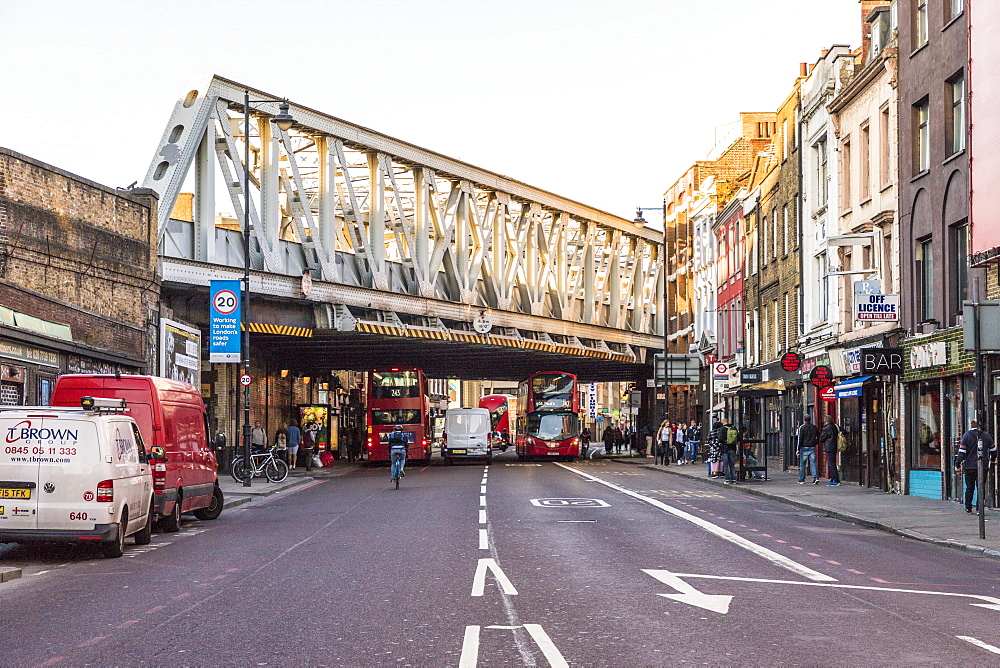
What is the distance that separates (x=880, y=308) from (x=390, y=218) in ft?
90.4

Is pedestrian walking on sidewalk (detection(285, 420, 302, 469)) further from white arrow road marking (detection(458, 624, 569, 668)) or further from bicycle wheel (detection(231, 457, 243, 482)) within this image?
white arrow road marking (detection(458, 624, 569, 668))

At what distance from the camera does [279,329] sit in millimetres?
41938

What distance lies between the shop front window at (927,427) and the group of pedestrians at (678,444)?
80.2ft

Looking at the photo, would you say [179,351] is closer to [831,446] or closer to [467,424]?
[831,446]

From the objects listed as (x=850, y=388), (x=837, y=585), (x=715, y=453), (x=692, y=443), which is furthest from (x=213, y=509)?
(x=692, y=443)

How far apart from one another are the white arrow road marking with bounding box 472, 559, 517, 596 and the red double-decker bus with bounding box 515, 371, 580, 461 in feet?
156

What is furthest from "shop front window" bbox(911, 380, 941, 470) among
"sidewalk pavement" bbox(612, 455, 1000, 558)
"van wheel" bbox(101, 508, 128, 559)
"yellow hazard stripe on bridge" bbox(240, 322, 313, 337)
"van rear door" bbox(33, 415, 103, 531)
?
"yellow hazard stripe on bridge" bbox(240, 322, 313, 337)

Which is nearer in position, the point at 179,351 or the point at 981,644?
the point at 981,644

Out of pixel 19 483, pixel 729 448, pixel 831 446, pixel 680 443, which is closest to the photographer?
pixel 19 483

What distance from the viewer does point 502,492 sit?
1259 inches

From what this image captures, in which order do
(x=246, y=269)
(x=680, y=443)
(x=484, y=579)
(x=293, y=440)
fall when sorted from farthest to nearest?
(x=680, y=443) < (x=293, y=440) < (x=246, y=269) < (x=484, y=579)

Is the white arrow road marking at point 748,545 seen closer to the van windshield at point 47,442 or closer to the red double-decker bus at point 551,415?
the van windshield at point 47,442

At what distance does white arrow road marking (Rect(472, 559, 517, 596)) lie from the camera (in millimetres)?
12582

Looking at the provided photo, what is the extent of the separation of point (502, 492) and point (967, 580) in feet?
60.8
